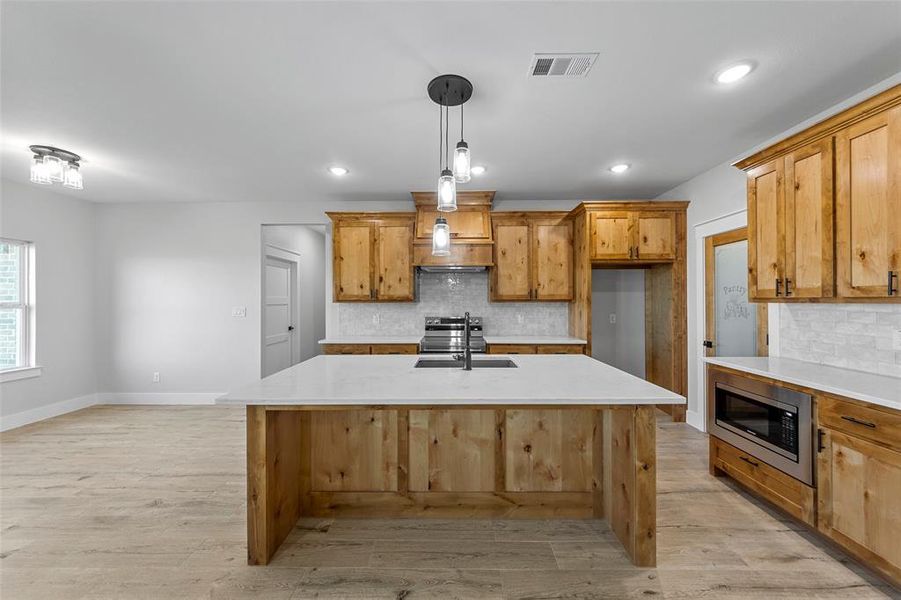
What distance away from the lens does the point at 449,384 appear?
6.63 feet

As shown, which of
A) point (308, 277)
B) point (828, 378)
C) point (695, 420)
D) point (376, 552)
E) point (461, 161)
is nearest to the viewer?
point (461, 161)

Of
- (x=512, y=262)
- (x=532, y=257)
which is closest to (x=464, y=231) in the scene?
(x=512, y=262)

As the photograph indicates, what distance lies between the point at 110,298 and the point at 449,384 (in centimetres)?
539

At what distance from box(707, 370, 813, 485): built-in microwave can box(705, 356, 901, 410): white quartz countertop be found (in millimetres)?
76

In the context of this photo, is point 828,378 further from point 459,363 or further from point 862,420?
point 459,363

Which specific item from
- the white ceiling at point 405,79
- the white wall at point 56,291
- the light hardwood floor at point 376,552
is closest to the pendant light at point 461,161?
the white ceiling at point 405,79

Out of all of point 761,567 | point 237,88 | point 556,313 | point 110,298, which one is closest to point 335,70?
point 237,88

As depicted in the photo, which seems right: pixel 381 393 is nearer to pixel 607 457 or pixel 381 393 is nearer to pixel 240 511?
pixel 607 457

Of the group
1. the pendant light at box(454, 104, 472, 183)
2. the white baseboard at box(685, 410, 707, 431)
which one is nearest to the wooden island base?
the pendant light at box(454, 104, 472, 183)

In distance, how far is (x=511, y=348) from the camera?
14.5 feet

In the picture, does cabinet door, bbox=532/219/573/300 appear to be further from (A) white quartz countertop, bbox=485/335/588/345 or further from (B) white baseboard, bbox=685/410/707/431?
(B) white baseboard, bbox=685/410/707/431

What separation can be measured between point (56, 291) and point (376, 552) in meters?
5.09

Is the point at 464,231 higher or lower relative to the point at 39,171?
lower

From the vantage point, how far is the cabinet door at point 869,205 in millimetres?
1979
